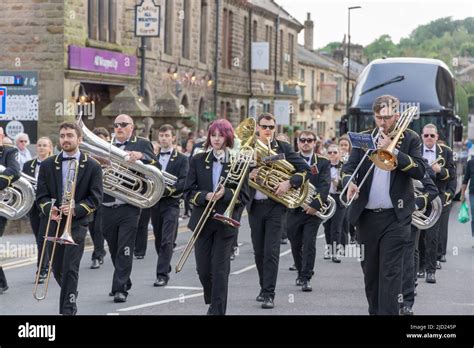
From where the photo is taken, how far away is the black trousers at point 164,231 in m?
13.6

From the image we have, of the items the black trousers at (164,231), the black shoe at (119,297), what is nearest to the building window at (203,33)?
the black trousers at (164,231)

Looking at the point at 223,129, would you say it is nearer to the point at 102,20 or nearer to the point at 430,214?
the point at 430,214

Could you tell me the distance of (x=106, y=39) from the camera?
31.0 m

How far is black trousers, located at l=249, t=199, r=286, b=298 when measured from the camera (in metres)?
12.1

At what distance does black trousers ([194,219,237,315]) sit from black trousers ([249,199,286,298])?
1.71 m

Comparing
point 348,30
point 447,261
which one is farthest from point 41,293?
point 348,30

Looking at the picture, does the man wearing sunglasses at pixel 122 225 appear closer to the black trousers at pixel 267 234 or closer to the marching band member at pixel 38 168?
the black trousers at pixel 267 234

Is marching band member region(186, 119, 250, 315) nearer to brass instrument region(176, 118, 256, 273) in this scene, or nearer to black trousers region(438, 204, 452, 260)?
brass instrument region(176, 118, 256, 273)

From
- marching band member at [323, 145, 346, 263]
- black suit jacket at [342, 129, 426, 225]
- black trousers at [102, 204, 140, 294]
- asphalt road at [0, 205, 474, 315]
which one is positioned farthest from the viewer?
marching band member at [323, 145, 346, 263]

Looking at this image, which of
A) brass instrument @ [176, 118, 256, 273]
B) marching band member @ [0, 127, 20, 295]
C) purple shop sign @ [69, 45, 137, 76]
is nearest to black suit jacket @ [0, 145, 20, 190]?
marching band member @ [0, 127, 20, 295]

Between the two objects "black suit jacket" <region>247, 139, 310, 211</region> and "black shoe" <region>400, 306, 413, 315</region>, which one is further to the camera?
"black suit jacket" <region>247, 139, 310, 211</region>

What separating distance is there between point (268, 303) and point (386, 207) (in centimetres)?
281

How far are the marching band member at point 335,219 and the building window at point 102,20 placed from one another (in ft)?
47.7
